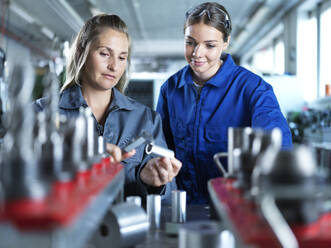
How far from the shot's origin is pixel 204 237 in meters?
0.86

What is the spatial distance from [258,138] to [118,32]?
113cm

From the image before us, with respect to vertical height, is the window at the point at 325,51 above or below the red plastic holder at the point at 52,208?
above

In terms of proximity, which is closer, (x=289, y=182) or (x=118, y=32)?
(x=289, y=182)

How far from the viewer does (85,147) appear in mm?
897

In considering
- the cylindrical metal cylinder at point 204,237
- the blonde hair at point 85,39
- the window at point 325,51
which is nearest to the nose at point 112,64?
the blonde hair at point 85,39

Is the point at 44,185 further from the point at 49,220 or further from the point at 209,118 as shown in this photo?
the point at 209,118

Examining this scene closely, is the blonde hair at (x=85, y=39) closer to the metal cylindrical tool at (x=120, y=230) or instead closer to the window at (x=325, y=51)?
the metal cylindrical tool at (x=120, y=230)

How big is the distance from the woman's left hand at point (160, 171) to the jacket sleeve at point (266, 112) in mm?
427

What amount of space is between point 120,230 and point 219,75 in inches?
47.2

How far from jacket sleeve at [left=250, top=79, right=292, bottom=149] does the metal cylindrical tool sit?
0.80 m

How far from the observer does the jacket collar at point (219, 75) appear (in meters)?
2.10

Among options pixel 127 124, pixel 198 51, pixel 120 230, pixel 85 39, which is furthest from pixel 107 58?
pixel 120 230

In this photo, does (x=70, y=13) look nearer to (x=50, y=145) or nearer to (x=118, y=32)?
(x=118, y=32)

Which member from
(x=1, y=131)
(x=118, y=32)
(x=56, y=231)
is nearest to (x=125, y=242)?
(x=56, y=231)
